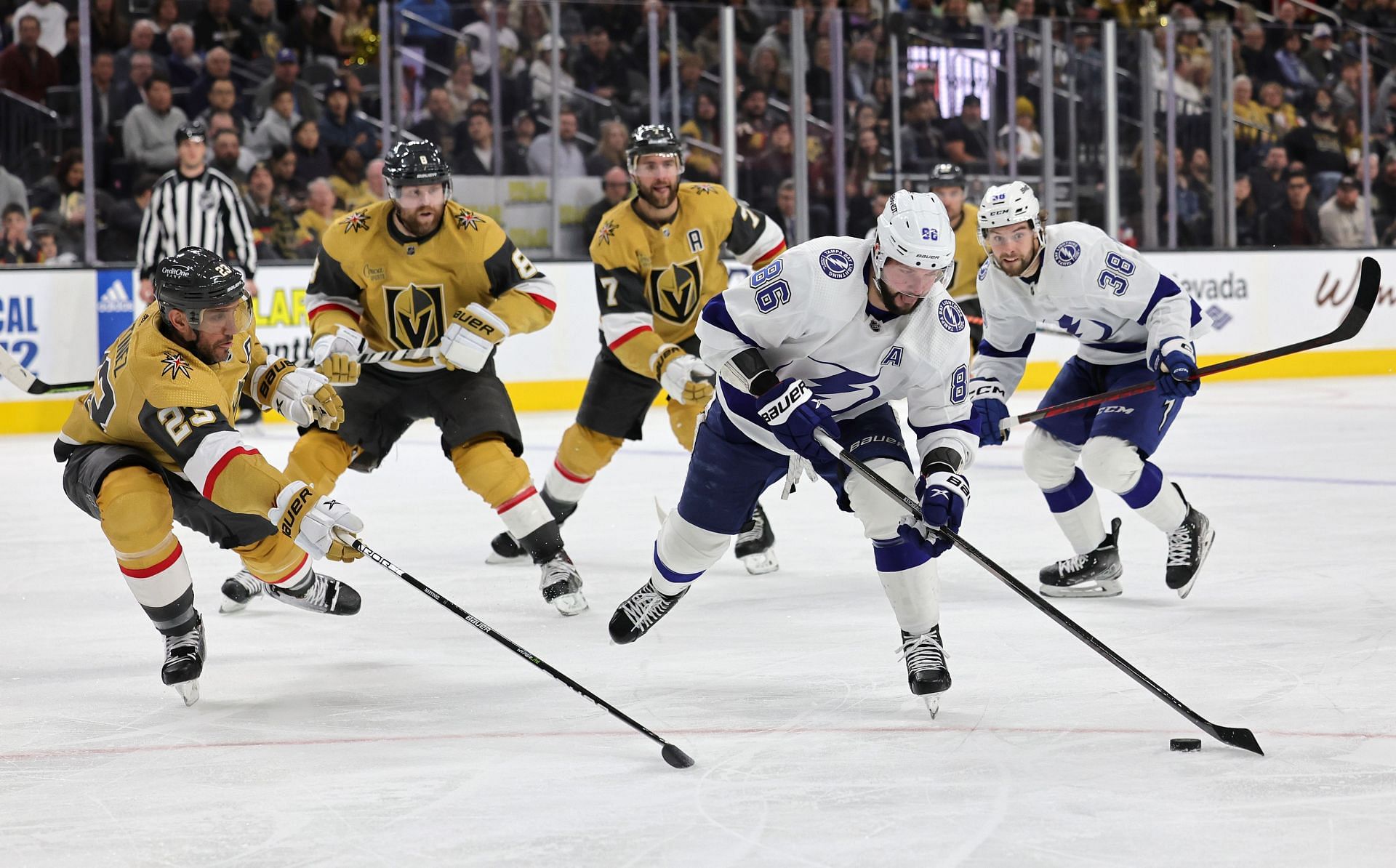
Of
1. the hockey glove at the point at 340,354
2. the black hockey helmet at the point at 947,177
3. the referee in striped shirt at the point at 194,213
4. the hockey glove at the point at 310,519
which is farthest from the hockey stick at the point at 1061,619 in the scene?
the referee in striped shirt at the point at 194,213

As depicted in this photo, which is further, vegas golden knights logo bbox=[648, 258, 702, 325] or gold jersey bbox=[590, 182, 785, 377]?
vegas golden knights logo bbox=[648, 258, 702, 325]

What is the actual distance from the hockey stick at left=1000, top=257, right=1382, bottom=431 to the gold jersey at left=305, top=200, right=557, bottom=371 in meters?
1.32

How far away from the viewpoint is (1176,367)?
3.75 m

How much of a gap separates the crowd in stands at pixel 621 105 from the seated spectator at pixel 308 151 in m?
0.01

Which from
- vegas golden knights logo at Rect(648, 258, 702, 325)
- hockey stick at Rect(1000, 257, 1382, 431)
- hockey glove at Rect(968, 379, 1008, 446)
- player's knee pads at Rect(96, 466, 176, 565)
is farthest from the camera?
vegas golden knights logo at Rect(648, 258, 702, 325)

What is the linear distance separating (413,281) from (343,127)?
493cm

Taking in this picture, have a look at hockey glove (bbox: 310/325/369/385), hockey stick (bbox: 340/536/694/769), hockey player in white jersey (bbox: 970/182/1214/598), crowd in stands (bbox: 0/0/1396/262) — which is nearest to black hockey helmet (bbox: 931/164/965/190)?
hockey player in white jersey (bbox: 970/182/1214/598)

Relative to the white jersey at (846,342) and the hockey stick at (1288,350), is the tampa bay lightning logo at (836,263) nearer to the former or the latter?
the white jersey at (846,342)

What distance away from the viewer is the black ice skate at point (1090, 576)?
4074 millimetres

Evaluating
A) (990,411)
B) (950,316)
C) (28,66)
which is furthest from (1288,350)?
(28,66)

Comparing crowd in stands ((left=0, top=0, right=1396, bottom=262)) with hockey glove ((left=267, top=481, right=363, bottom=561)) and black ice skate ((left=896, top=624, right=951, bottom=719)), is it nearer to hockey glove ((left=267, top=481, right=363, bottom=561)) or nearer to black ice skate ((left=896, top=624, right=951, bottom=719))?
hockey glove ((left=267, top=481, right=363, bottom=561))

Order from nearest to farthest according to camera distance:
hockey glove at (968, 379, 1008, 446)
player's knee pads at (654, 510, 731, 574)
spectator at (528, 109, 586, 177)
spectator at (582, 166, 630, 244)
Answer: player's knee pads at (654, 510, 731, 574) < hockey glove at (968, 379, 1008, 446) < spectator at (528, 109, 586, 177) < spectator at (582, 166, 630, 244)

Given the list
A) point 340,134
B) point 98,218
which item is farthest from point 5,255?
point 340,134

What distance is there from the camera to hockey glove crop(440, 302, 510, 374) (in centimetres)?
402
